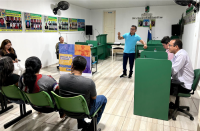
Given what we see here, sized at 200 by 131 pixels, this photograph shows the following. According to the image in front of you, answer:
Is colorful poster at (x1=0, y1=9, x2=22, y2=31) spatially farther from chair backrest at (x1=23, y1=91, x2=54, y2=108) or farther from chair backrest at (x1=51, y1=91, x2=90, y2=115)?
chair backrest at (x1=51, y1=91, x2=90, y2=115)

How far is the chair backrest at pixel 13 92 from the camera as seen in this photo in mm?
2004

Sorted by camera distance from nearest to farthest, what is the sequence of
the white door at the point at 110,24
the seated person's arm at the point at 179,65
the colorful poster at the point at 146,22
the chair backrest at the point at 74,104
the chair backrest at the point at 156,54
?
the chair backrest at the point at 74,104, the seated person's arm at the point at 179,65, the chair backrest at the point at 156,54, the colorful poster at the point at 146,22, the white door at the point at 110,24

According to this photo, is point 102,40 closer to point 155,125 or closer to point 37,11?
point 37,11

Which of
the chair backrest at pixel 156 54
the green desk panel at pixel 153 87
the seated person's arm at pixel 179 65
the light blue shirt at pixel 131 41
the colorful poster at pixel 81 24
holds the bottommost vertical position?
the green desk panel at pixel 153 87

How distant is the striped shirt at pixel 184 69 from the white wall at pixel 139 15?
20.8ft

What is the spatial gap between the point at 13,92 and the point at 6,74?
0.88 feet

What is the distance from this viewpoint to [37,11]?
5.51 meters

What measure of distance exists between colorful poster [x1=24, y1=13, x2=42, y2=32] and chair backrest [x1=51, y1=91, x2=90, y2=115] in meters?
4.26

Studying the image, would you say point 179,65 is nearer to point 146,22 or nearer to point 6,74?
point 6,74

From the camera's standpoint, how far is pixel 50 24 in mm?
6219

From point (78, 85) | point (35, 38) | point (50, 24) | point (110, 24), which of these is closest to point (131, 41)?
point (78, 85)

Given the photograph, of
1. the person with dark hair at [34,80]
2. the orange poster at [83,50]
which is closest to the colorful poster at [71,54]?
the orange poster at [83,50]

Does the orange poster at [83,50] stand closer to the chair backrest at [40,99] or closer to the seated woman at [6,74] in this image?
the seated woman at [6,74]

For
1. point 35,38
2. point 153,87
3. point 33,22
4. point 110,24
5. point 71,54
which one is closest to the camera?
point 153,87
